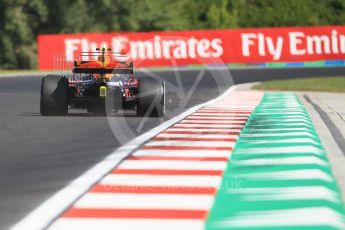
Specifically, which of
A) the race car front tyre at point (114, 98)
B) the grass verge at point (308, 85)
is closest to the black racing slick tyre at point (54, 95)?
the race car front tyre at point (114, 98)

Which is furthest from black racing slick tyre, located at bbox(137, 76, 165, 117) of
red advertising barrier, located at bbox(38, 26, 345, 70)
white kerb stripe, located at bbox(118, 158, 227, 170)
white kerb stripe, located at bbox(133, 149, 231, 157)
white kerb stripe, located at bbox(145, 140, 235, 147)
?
red advertising barrier, located at bbox(38, 26, 345, 70)

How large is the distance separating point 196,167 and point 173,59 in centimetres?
3870

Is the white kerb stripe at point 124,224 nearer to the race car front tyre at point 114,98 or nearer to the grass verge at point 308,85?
the race car front tyre at point 114,98

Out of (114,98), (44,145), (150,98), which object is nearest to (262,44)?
(150,98)

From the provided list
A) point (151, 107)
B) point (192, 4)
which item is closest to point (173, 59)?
point (192, 4)

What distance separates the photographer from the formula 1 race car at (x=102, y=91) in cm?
1692

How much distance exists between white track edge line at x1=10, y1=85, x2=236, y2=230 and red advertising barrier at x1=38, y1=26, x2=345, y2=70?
35.5m

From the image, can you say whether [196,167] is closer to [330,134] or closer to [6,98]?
[330,134]

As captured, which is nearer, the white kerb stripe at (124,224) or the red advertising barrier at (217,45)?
the white kerb stripe at (124,224)

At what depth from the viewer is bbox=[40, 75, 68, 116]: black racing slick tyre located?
16.9 meters

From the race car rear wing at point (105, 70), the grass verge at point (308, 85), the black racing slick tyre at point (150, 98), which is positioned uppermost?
the race car rear wing at point (105, 70)

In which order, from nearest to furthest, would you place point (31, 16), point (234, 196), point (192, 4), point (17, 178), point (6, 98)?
point (234, 196)
point (17, 178)
point (6, 98)
point (31, 16)
point (192, 4)

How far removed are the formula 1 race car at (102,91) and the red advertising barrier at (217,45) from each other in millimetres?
30603

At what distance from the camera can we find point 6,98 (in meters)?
24.7
